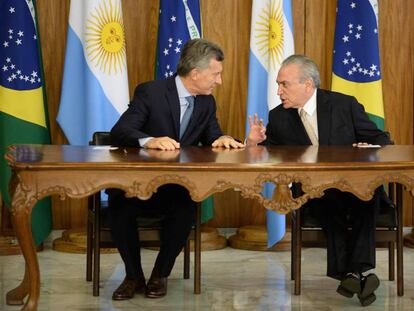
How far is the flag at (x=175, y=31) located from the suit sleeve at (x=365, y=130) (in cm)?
143

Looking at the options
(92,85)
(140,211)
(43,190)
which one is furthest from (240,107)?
(43,190)

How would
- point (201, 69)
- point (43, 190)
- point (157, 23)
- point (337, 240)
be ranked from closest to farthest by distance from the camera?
point (43, 190), point (337, 240), point (201, 69), point (157, 23)

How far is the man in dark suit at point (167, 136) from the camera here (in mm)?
4203

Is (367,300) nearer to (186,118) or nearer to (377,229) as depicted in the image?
(377,229)

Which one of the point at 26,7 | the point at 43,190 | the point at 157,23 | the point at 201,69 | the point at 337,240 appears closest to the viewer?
the point at 43,190

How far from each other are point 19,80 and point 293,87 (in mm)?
1989

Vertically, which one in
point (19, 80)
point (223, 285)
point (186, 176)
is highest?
point (19, 80)

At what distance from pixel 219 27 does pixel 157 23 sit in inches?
17.9

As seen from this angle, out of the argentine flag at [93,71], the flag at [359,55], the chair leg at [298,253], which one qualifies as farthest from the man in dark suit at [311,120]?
the argentine flag at [93,71]

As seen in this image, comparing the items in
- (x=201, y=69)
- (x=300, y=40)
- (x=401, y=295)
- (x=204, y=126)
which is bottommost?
(x=401, y=295)

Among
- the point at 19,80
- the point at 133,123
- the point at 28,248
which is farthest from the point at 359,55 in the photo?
the point at 28,248

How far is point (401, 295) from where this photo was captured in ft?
14.3

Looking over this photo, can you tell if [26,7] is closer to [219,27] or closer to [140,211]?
[219,27]

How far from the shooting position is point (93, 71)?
5.60 metres
